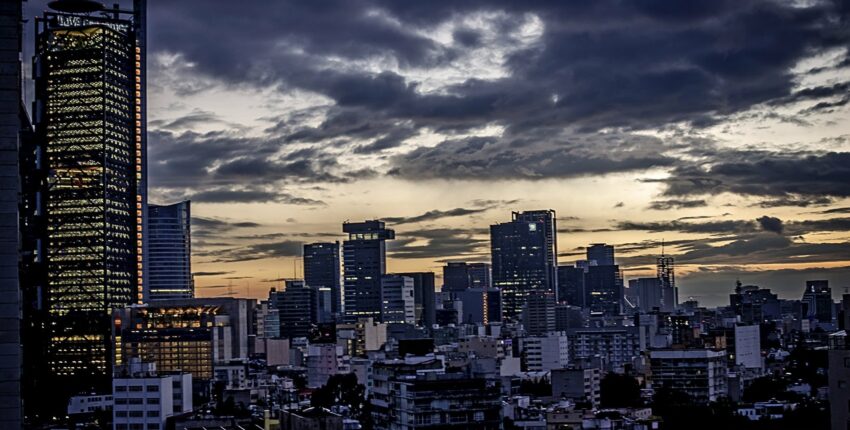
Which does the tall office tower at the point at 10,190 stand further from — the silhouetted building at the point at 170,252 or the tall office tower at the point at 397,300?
the tall office tower at the point at 397,300

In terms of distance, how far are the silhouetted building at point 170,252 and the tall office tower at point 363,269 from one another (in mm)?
24139

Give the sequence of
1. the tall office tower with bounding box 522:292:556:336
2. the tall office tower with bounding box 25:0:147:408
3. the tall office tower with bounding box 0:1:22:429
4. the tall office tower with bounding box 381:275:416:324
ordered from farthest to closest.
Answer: the tall office tower with bounding box 381:275:416:324
the tall office tower with bounding box 522:292:556:336
the tall office tower with bounding box 25:0:147:408
the tall office tower with bounding box 0:1:22:429

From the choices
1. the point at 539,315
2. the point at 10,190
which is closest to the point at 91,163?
the point at 539,315

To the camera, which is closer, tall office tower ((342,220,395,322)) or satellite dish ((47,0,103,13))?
satellite dish ((47,0,103,13))

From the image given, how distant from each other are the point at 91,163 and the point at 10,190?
4343 inches

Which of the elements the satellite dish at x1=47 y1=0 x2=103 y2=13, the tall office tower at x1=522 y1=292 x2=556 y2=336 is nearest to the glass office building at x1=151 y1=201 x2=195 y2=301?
the tall office tower at x1=522 y1=292 x2=556 y2=336

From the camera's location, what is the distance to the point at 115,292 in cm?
11906

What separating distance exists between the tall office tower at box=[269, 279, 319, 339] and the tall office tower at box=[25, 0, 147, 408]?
52.0 meters

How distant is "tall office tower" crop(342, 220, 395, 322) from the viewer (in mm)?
179875

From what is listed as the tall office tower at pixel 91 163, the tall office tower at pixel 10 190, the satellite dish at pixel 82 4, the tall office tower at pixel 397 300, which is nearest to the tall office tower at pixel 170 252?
the tall office tower at pixel 397 300

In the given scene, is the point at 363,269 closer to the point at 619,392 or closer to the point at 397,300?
the point at 397,300

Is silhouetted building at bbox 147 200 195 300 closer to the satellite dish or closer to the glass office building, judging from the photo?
the glass office building

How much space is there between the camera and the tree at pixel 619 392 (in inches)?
2971

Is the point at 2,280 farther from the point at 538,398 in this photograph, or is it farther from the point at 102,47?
the point at 102,47
